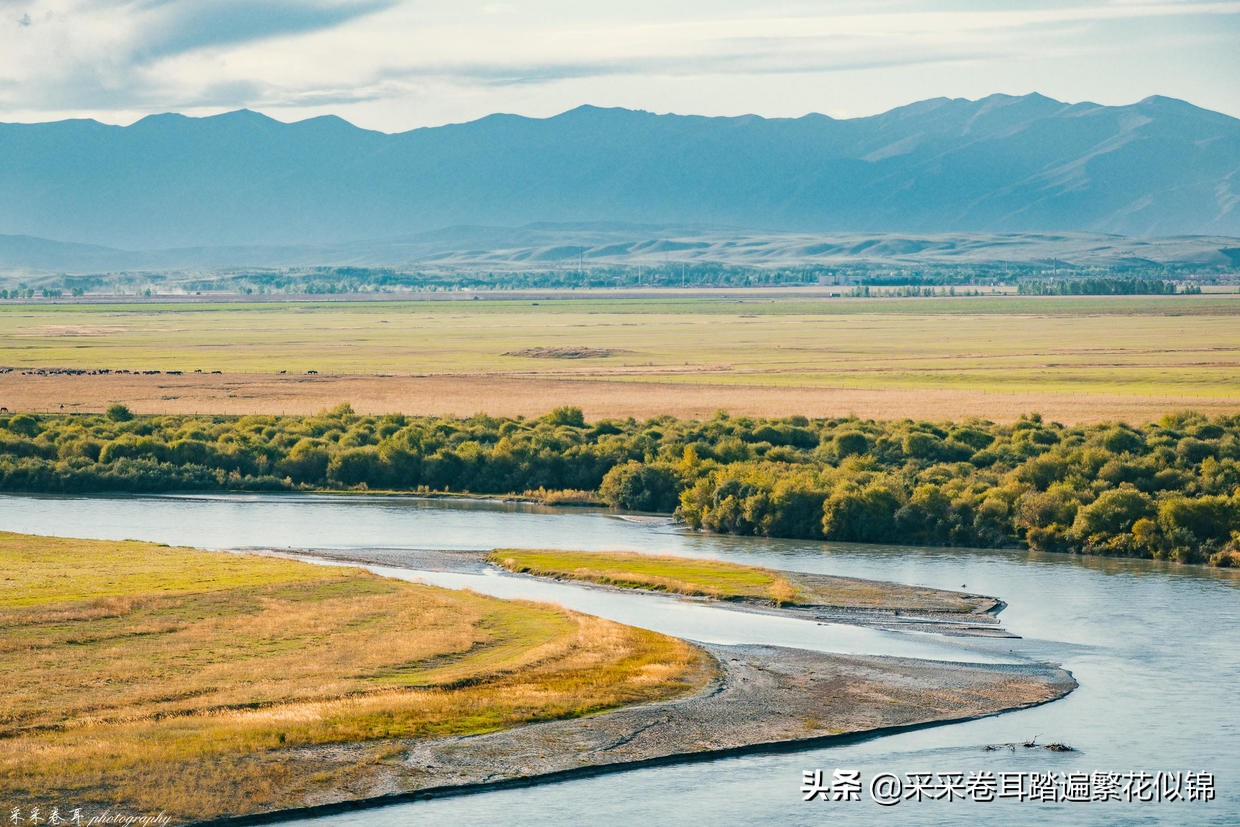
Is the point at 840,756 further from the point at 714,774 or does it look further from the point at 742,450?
the point at 742,450

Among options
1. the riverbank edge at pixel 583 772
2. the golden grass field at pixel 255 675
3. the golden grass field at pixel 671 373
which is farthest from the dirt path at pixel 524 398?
the riverbank edge at pixel 583 772

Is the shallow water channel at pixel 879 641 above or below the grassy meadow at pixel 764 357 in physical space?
below

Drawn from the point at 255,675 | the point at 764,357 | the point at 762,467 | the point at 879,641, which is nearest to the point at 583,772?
the point at 255,675

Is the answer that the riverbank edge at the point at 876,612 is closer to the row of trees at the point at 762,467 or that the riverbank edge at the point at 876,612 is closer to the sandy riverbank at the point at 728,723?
the sandy riverbank at the point at 728,723

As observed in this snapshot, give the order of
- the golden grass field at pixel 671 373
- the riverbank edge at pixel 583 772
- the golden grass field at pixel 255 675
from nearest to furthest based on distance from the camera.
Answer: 1. the riverbank edge at pixel 583 772
2. the golden grass field at pixel 255 675
3. the golden grass field at pixel 671 373

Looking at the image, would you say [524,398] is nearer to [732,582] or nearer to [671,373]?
[671,373]

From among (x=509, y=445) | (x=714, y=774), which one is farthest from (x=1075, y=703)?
(x=509, y=445)
